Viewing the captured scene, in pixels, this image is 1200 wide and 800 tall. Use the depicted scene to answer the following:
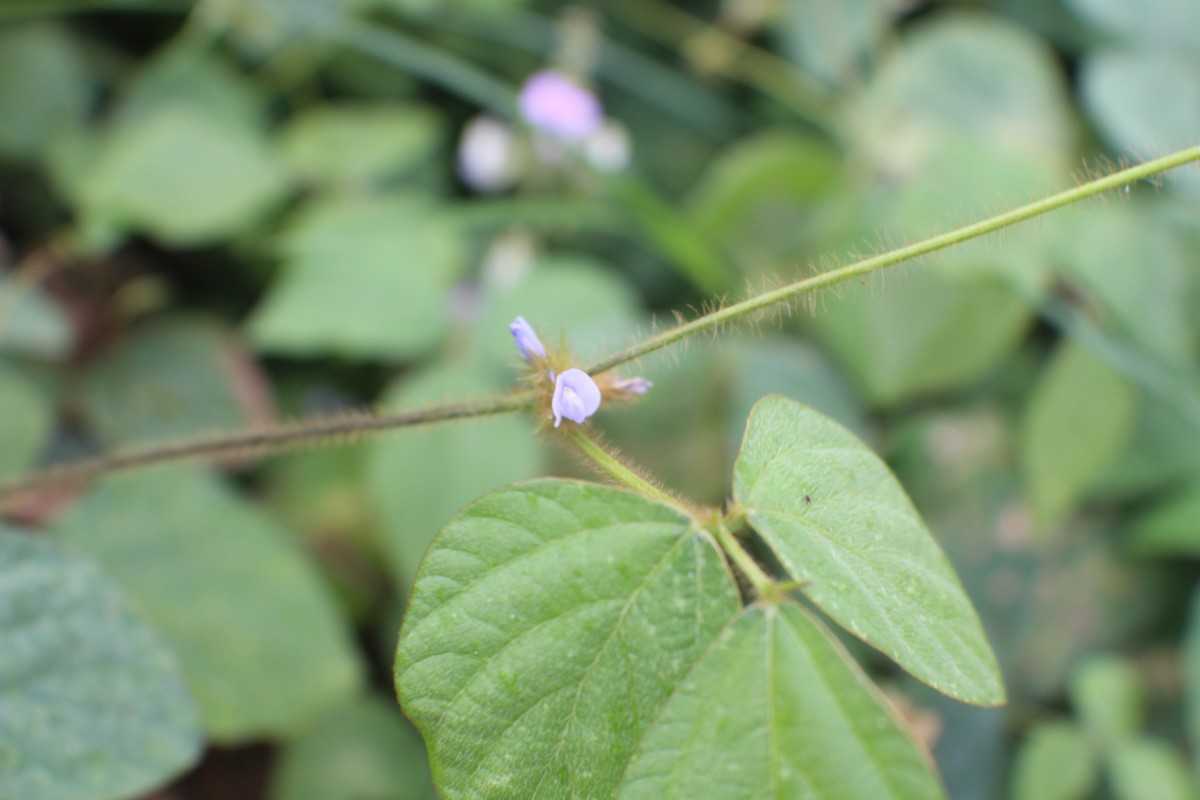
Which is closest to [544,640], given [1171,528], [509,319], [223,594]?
[223,594]

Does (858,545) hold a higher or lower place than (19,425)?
lower

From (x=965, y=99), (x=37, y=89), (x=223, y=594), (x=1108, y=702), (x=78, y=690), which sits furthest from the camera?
(x=965, y=99)

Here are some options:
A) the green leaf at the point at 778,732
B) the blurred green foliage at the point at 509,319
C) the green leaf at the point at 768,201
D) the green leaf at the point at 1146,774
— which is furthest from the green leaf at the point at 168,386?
the green leaf at the point at 1146,774

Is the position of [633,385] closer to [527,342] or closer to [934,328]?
[527,342]

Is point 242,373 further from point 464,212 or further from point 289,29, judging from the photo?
point 289,29

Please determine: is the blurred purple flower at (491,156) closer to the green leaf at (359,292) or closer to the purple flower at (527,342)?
the green leaf at (359,292)

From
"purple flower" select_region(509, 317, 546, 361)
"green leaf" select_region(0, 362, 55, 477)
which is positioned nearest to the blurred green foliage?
"green leaf" select_region(0, 362, 55, 477)

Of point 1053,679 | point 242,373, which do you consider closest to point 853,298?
point 1053,679
